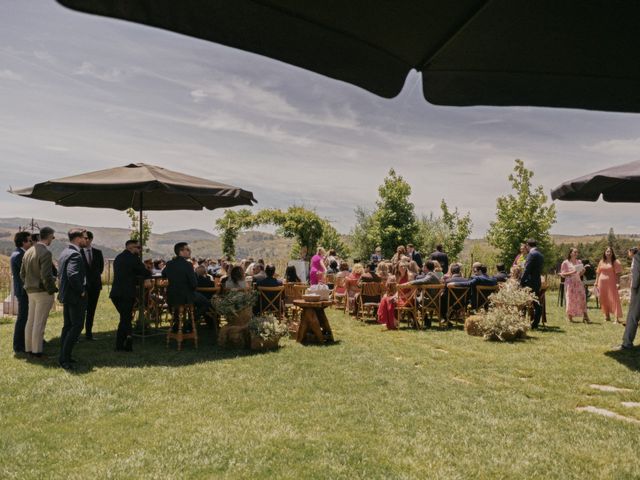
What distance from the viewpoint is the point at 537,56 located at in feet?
5.77

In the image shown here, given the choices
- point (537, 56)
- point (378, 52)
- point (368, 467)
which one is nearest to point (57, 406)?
point (368, 467)

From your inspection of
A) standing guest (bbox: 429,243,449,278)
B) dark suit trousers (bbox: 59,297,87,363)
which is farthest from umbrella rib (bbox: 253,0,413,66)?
standing guest (bbox: 429,243,449,278)

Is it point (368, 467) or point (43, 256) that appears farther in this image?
point (43, 256)

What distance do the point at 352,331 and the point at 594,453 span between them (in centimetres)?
602

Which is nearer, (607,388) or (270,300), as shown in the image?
(607,388)

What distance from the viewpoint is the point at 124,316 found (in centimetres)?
722

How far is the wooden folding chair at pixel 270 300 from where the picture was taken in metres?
8.83

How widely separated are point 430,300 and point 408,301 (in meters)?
0.50

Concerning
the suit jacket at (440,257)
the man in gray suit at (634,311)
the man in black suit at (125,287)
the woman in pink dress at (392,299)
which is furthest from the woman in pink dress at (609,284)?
the man in black suit at (125,287)

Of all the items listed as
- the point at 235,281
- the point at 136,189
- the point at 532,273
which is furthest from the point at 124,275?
A: the point at 532,273

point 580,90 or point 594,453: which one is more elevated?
point 580,90

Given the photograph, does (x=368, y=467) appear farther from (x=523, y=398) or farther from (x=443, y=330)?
(x=443, y=330)

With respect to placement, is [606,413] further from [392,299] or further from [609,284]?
[609,284]

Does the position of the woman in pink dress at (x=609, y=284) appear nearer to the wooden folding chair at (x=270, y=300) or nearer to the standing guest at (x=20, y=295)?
the wooden folding chair at (x=270, y=300)
